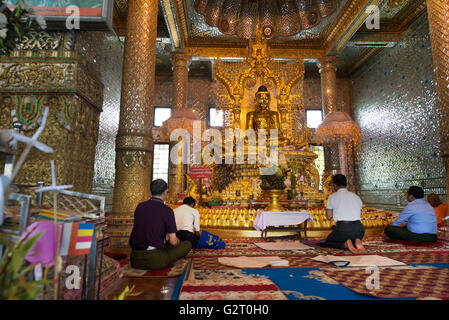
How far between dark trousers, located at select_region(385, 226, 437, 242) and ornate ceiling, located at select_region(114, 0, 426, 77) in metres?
6.01

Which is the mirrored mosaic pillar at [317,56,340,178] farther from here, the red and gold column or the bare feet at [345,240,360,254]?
the bare feet at [345,240,360,254]

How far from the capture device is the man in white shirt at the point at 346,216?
3.22 meters

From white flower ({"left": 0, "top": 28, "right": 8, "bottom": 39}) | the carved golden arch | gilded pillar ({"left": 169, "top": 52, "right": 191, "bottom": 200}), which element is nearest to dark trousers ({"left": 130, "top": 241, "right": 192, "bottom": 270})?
white flower ({"left": 0, "top": 28, "right": 8, "bottom": 39})

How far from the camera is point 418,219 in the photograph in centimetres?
363

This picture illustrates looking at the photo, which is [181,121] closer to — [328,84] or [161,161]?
[161,161]

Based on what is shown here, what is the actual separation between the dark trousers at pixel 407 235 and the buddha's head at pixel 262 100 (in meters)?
5.29

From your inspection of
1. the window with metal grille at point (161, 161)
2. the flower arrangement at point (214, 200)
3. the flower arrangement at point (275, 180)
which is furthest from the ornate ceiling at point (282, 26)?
the flower arrangement at point (275, 180)

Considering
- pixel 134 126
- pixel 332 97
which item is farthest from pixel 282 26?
pixel 134 126

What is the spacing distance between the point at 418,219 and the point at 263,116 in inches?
216

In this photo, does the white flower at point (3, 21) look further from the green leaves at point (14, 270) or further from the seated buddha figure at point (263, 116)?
the seated buddha figure at point (263, 116)

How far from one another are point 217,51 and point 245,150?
4317 mm

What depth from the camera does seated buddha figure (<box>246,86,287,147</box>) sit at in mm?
8234

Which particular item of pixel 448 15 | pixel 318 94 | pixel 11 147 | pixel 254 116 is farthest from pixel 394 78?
pixel 11 147

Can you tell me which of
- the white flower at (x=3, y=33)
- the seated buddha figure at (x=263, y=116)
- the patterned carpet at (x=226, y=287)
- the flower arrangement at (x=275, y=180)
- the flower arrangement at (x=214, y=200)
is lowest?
the patterned carpet at (x=226, y=287)
